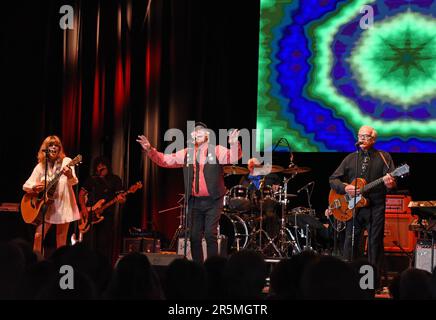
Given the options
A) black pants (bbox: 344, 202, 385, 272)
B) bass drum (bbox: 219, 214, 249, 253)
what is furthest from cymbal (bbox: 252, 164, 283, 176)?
black pants (bbox: 344, 202, 385, 272)

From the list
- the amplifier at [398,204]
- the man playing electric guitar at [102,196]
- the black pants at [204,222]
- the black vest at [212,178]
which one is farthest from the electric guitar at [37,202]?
the amplifier at [398,204]

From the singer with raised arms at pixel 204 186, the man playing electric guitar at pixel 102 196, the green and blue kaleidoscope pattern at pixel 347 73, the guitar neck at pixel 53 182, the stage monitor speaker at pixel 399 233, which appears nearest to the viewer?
the singer with raised arms at pixel 204 186

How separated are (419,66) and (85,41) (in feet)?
16.5

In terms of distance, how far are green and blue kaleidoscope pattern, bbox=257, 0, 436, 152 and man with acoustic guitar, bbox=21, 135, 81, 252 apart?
3.41 m

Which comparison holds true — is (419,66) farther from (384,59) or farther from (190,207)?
(190,207)

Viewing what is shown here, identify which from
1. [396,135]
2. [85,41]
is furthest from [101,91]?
[396,135]

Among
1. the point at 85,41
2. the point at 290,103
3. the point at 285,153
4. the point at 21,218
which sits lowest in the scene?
the point at 21,218

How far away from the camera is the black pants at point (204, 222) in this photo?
8.07 metres

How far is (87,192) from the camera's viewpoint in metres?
10.0

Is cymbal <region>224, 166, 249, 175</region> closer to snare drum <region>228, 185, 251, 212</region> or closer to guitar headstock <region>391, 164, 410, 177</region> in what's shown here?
snare drum <region>228, 185, 251, 212</region>

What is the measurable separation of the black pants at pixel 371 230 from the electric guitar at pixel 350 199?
12cm

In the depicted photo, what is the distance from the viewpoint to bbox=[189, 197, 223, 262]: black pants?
318 inches

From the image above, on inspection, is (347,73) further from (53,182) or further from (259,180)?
(53,182)

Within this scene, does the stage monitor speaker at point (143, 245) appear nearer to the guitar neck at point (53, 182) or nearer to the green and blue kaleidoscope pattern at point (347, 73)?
the guitar neck at point (53, 182)
